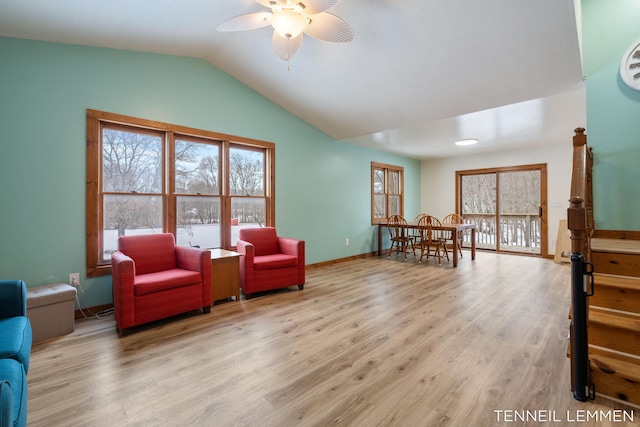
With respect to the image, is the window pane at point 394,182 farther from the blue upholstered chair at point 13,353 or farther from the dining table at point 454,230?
the blue upholstered chair at point 13,353

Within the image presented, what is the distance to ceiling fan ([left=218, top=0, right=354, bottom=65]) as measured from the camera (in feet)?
6.66

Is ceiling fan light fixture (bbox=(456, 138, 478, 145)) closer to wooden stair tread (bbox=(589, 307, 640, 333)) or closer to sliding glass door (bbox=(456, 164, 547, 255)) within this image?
sliding glass door (bbox=(456, 164, 547, 255))

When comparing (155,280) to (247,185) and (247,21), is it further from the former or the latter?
(247,21)

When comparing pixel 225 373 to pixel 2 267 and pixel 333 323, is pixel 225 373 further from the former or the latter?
pixel 2 267

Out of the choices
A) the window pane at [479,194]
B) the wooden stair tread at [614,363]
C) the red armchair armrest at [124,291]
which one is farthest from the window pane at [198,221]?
the window pane at [479,194]

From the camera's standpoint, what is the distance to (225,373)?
1.91m

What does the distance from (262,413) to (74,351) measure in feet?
5.65

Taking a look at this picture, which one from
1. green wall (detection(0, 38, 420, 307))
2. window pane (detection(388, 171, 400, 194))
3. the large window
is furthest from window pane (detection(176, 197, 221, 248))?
window pane (detection(388, 171, 400, 194))

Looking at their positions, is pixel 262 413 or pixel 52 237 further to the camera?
pixel 52 237


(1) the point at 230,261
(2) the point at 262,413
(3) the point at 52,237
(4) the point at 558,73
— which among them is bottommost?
(2) the point at 262,413

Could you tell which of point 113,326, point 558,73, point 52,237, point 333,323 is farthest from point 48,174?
point 558,73

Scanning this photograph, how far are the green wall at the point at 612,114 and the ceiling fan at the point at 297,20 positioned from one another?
8.47ft

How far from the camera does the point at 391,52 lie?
3053 millimetres

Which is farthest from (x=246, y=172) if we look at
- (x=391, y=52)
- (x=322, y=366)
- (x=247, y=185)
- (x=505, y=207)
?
(x=505, y=207)
